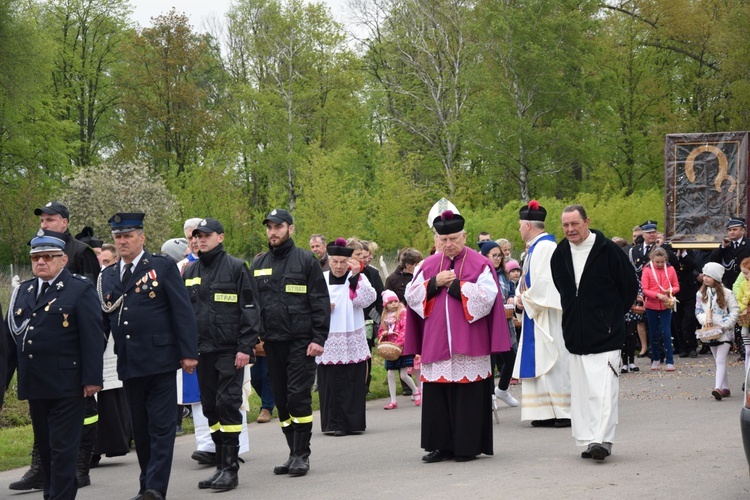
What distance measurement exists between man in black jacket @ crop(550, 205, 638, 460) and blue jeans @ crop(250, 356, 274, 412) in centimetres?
528

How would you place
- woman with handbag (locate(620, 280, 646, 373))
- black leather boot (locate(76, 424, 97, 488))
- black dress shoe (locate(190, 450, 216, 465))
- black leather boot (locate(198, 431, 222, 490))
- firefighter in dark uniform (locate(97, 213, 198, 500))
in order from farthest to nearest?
1. woman with handbag (locate(620, 280, 646, 373))
2. black dress shoe (locate(190, 450, 216, 465))
3. black leather boot (locate(76, 424, 97, 488))
4. black leather boot (locate(198, 431, 222, 490))
5. firefighter in dark uniform (locate(97, 213, 198, 500))

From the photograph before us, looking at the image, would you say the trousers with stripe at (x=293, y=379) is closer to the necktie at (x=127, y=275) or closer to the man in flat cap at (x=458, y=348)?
the man in flat cap at (x=458, y=348)

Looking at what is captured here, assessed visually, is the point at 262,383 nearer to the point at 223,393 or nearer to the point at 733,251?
the point at 223,393

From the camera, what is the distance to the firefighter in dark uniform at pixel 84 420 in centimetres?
964

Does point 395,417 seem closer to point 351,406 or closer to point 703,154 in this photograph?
point 351,406

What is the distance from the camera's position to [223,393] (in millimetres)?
9320

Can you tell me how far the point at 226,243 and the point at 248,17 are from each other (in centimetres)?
1221

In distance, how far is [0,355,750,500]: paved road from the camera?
330 inches

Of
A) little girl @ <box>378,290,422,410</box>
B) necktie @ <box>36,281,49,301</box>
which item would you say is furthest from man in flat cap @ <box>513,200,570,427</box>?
necktie @ <box>36,281,49,301</box>

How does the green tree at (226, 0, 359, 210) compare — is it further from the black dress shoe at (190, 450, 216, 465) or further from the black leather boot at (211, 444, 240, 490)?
the black leather boot at (211, 444, 240, 490)

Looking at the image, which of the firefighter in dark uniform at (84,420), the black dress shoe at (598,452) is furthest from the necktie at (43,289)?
the black dress shoe at (598,452)

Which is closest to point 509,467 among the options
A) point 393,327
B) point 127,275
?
point 127,275

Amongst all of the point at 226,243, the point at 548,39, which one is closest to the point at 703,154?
the point at 548,39

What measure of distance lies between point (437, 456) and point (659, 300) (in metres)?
8.93
